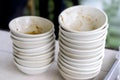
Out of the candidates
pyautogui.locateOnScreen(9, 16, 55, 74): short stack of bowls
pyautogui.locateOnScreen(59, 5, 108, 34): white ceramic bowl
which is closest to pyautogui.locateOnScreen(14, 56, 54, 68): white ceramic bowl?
pyautogui.locateOnScreen(9, 16, 55, 74): short stack of bowls

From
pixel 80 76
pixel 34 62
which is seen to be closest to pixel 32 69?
pixel 34 62

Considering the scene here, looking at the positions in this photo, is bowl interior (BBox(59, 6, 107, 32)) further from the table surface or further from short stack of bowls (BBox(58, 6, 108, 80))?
the table surface

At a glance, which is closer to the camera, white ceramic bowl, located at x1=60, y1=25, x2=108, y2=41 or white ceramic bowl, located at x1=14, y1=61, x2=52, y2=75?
white ceramic bowl, located at x1=60, y1=25, x2=108, y2=41

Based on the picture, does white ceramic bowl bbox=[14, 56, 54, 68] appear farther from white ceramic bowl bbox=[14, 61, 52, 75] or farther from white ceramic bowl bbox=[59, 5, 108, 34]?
white ceramic bowl bbox=[59, 5, 108, 34]

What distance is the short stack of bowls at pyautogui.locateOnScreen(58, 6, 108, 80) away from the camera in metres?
0.66

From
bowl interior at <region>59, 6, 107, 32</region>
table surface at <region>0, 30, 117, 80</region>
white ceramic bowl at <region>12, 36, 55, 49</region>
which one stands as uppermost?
bowl interior at <region>59, 6, 107, 32</region>

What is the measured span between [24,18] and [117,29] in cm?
133

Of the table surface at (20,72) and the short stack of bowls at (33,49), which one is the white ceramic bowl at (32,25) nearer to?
the short stack of bowls at (33,49)

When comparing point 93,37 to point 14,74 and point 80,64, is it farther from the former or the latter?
point 14,74

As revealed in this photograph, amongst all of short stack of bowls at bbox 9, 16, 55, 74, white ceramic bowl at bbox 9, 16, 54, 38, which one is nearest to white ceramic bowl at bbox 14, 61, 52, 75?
short stack of bowls at bbox 9, 16, 55, 74

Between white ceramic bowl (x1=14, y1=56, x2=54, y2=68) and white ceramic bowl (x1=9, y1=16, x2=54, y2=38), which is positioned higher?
→ white ceramic bowl (x1=9, y1=16, x2=54, y2=38)

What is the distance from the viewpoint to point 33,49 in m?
0.72

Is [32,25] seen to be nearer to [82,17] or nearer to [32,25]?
[32,25]

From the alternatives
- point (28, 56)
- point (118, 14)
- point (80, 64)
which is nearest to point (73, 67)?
point (80, 64)
